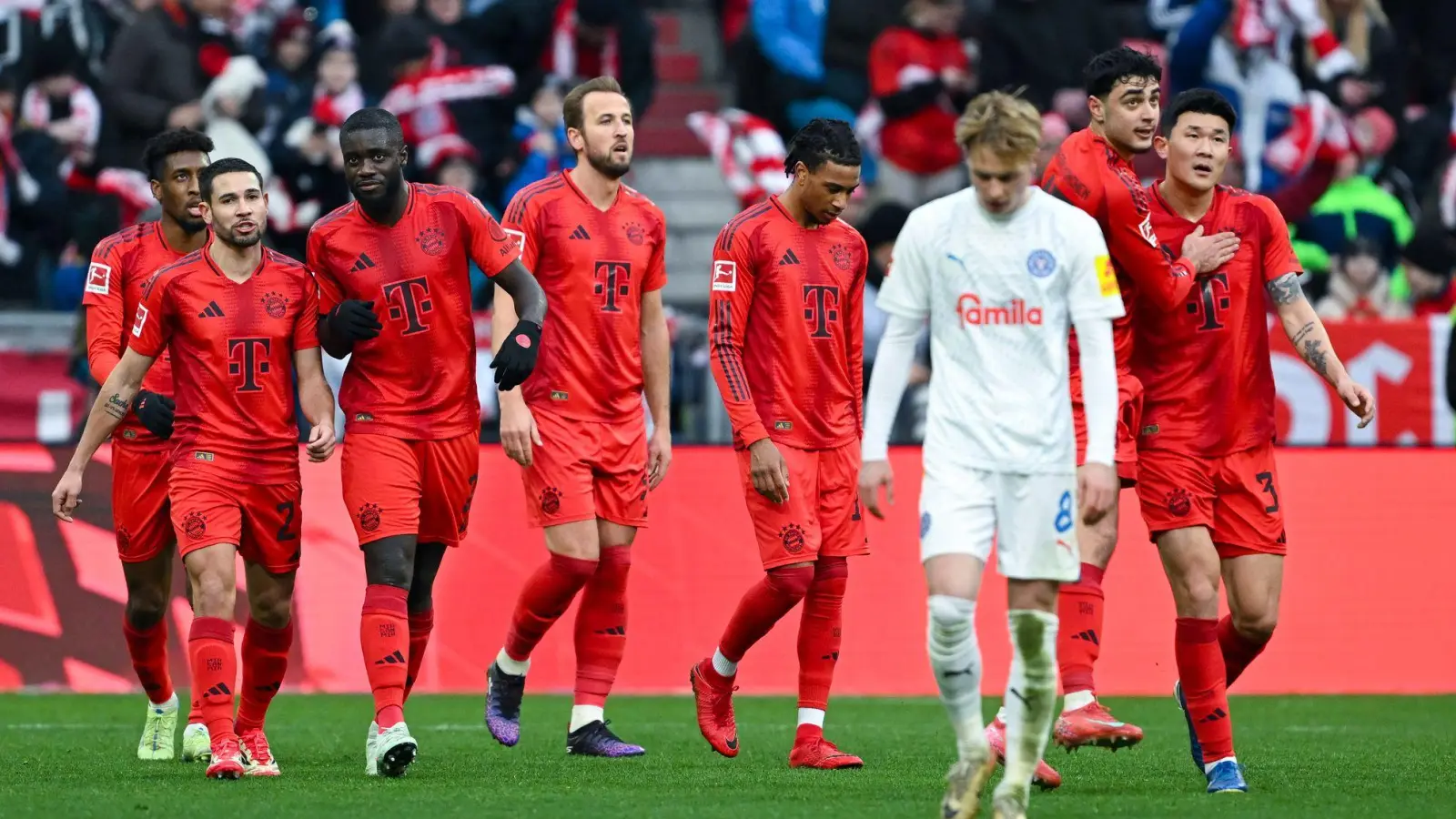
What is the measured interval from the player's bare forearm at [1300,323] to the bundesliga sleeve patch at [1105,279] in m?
1.49

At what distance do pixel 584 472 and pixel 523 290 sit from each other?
3.22 ft

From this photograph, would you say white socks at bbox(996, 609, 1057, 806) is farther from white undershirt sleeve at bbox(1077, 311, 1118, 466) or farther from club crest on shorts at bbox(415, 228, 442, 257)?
club crest on shorts at bbox(415, 228, 442, 257)

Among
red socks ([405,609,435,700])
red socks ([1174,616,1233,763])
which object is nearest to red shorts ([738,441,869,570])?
red socks ([405,609,435,700])

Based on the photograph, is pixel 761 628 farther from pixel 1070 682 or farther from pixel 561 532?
pixel 1070 682

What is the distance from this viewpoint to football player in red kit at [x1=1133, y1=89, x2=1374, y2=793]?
7797mm

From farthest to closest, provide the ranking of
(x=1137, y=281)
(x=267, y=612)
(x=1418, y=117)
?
(x=1418, y=117) < (x=267, y=612) < (x=1137, y=281)

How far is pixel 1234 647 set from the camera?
323 inches

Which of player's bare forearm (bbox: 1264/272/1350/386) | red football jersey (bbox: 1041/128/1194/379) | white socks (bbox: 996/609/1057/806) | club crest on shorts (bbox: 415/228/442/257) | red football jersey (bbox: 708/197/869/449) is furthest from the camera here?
red football jersey (bbox: 708/197/869/449)

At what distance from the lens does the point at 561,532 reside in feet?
29.2

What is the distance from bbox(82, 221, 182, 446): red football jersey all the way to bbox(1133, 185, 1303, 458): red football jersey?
166 inches

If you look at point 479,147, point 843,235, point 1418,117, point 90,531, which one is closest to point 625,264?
point 843,235

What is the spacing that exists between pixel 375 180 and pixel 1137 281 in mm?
2961

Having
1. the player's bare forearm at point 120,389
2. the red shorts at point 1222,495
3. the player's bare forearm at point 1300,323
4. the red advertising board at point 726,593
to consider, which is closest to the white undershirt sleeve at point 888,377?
the red shorts at point 1222,495

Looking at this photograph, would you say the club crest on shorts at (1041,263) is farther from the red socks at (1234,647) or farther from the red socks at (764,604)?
the red socks at (764,604)
